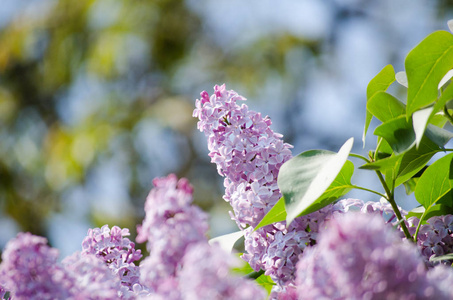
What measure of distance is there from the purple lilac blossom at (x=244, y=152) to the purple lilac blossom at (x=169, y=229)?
7.4 inches

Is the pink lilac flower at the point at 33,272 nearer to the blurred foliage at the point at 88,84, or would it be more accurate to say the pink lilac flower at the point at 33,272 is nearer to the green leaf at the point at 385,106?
the green leaf at the point at 385,106

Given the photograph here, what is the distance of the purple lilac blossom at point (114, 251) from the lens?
499 mm

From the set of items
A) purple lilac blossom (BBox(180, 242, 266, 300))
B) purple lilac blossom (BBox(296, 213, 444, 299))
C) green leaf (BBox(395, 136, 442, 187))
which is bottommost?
purple lilac blossom (BBox(296, 213, 444, 299))

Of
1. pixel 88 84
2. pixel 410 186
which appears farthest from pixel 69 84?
pixel 410 186

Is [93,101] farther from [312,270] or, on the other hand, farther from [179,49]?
[312,270]

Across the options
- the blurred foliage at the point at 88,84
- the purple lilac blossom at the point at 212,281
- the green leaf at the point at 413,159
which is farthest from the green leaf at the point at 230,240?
the blurred foliage at the point at 88,84

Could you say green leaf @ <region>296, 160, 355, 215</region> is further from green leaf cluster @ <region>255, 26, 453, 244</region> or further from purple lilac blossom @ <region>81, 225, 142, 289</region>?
purple lilac blossom @ <region>81, 225, 142, 289</region>

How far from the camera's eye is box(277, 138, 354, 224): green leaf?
39cm

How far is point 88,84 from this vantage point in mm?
4867

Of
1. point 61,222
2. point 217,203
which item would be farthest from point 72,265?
point 61,222

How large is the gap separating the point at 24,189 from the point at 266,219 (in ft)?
15.6

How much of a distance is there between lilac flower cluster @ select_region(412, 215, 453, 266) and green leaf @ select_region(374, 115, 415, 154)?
86 millimetres

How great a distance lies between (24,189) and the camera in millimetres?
4859

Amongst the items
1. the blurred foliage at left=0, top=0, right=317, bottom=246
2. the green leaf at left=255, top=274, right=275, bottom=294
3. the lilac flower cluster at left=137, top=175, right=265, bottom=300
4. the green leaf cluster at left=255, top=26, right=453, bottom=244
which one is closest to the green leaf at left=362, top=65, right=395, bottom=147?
the green leaf cluster at left=255, top=26, right=453, bottom=244
